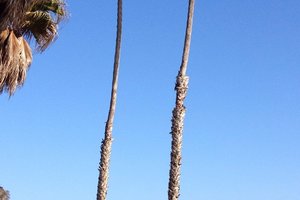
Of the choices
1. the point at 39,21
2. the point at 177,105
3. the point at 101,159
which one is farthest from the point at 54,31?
the point at 177,105

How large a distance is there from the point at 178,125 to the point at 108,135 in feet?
13.9

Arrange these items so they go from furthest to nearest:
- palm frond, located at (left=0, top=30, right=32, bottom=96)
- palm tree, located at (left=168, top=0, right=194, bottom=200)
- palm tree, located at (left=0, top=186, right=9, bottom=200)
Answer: palm tree, located at (left=0, top=186, right=9, bottom=200) < palm frond, located at (left=0, top=30, right=32, bottom=96) < palm tree, located at (left=168, top=0, right=194, bottom=200)

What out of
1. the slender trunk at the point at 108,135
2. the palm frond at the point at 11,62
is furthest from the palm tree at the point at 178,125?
the palm frond at the point at 11,62

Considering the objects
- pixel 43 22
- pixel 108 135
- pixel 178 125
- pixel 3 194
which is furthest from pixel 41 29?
pixel 178 125

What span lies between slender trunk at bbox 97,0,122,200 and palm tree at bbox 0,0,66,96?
1.92 metres

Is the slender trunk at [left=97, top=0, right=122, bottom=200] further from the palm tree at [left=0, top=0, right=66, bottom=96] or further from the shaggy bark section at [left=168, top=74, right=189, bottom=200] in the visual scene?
the shaggy bark section at [left=168, top=74, right=189, bottom=200]

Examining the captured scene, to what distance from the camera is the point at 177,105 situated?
19359 mm

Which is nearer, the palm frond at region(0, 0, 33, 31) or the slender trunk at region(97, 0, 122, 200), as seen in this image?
the palm frond at region(0, 0, 33, 31)

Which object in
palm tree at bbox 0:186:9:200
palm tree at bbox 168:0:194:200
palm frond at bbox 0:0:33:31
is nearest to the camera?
palm tree at bbox 168:0:194:200

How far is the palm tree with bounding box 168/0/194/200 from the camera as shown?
18609 millimetres

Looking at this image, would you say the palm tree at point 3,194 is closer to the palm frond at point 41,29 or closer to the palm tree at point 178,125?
the palm frond at point 41,29

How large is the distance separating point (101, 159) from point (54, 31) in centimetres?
440

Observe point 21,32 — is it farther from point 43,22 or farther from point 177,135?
point 177,135

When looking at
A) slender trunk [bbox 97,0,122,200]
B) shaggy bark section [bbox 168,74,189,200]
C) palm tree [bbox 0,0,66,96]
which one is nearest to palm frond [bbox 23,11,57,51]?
palm tree [bbox 0,0,66,96]
